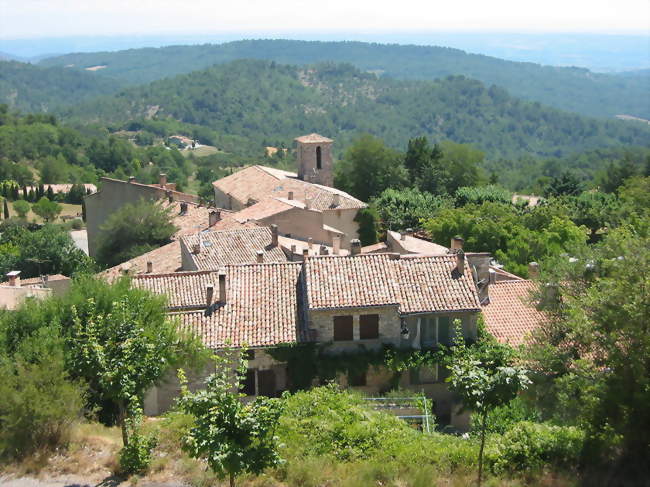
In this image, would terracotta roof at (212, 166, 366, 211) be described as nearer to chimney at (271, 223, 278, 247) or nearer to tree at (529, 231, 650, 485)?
chimney at (271, 223, 278, 247)

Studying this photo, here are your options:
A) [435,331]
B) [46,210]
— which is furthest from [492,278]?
[46,210]

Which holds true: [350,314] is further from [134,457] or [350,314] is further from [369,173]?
[369,173]

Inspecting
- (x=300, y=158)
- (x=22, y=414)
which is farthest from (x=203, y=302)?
(x=300, y=158)

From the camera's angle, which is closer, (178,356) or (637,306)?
(637,306)

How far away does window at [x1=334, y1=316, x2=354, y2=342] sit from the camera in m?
22.5

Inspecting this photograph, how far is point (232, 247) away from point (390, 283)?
1207 cm

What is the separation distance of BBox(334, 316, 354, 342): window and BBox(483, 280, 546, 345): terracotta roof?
477cm

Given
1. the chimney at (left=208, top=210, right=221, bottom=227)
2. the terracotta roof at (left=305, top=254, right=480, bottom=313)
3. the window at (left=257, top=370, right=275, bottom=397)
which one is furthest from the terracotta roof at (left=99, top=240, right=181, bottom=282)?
the window at (left=257, top=370, right=275, bottom=397)

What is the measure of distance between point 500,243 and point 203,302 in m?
22.5

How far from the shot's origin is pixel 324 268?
23531 millimetres

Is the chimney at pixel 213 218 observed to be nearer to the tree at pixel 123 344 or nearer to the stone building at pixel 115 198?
the stone building at pixel 115 198

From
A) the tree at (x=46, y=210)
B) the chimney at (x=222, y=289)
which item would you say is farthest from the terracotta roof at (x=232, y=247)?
the tree at (x=46, y=210)

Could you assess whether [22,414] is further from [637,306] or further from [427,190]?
[427,190]

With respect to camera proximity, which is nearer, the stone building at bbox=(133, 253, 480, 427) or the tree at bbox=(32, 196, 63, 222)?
the stone building at bbox=(133, 253, 480, 427)
